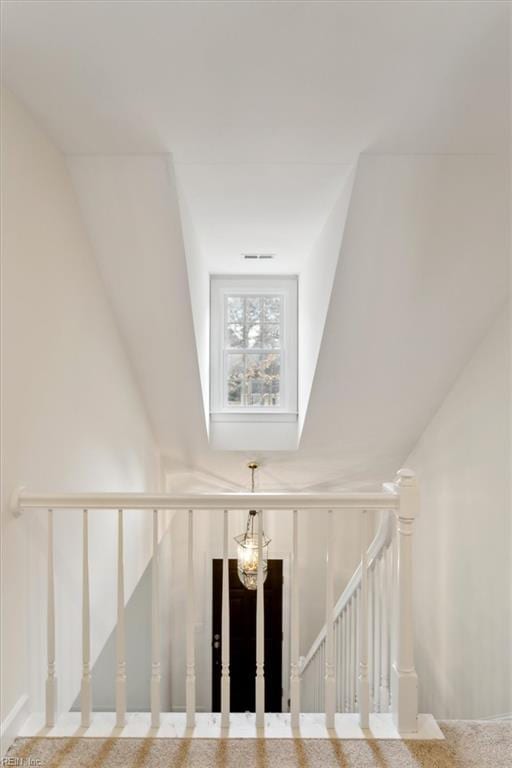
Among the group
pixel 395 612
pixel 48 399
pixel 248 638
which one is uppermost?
pixel 48 399

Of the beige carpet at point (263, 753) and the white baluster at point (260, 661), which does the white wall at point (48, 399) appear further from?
the white baluster at point (260, 661)

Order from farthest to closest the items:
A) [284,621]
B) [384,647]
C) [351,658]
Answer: [284,621] → [351,658] → [384,647]

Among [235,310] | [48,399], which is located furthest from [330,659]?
[235,310]

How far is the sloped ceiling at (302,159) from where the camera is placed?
1.70m

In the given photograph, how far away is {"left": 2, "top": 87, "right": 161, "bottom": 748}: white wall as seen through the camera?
192cm

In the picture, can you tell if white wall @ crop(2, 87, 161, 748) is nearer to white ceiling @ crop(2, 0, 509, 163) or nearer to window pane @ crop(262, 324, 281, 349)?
white ceiling @ crop(2, 0, 509, 163)

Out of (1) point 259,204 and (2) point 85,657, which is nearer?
(2) point 85,657

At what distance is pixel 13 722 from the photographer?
73.0 inches

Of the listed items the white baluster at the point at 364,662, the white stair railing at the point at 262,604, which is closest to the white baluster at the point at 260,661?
the white stair railing at the point at 262,604

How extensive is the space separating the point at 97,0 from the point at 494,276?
7.94 feet

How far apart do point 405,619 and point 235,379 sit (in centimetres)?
Answer: 306

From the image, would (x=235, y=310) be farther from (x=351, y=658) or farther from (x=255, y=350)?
(x=351, y=658)

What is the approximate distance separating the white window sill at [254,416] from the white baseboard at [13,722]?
2.89 meters

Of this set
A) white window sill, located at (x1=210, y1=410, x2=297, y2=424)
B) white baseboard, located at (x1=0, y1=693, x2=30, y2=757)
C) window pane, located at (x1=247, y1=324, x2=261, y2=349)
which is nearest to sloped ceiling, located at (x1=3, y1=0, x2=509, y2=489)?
white window sill, located at (x1=210, y1=410, x2=297, y2=424)
